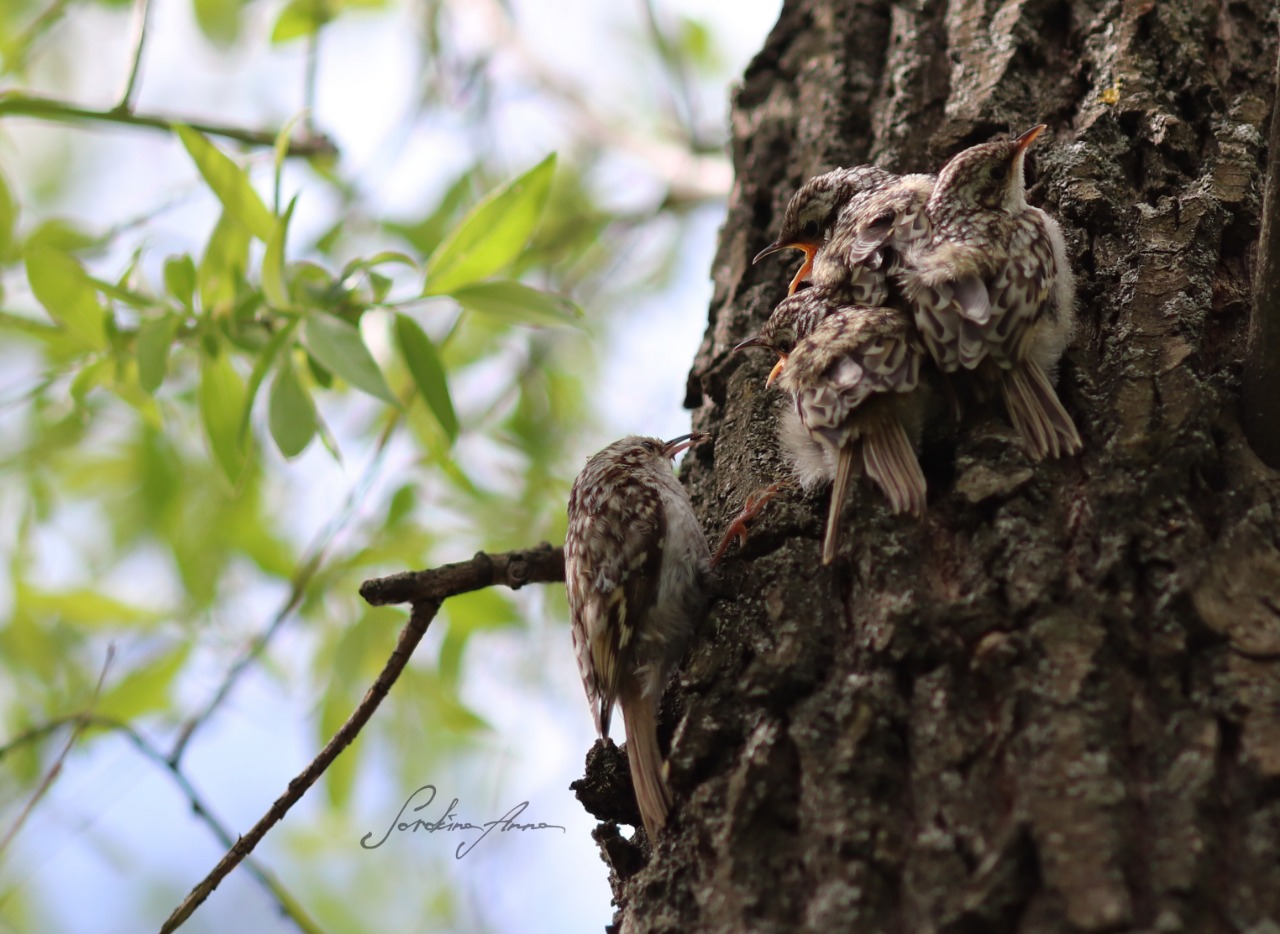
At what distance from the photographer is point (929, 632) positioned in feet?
5.32

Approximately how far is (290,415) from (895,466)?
3.70 feet

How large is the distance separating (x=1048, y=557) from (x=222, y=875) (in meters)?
1.39

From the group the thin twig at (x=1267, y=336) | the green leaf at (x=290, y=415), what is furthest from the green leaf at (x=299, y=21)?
the thin twig at (x=1267, y=336)

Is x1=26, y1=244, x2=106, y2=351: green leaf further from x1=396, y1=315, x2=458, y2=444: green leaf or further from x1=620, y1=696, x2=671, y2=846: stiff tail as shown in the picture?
x1=620, y1=696, x2=671, y2=846: stiff tail

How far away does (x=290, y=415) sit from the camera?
215 cm

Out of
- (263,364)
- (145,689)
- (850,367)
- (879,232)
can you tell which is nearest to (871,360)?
(850,367)

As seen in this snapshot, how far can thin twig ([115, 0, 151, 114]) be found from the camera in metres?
2.85

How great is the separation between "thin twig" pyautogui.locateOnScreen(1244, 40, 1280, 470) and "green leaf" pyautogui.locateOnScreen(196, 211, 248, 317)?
1977 millimetres

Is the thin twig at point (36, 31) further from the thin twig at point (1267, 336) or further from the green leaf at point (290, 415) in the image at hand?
the thin twig at point (1267, 336)

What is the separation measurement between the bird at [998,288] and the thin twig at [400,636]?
2.89 feet

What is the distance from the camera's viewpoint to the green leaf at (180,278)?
2.44 meters

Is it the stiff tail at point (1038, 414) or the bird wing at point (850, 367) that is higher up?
the bird wing at point (850, 367)

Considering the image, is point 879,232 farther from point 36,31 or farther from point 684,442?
point 36,31

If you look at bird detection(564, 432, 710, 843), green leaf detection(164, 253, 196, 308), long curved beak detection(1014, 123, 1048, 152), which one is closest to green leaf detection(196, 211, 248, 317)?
green leaf detection(164, 253, 196, 308)
